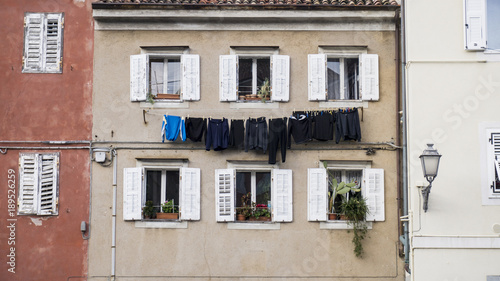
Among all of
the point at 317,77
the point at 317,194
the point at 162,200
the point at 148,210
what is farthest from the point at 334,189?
the point at 148,210

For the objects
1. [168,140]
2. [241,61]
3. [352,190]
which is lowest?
[352,190]

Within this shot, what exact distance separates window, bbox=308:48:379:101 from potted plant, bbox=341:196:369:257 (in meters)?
2.47

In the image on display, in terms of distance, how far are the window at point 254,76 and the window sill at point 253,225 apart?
2.87 m

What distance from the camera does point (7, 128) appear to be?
14.9m

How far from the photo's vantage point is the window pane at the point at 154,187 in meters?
15.1

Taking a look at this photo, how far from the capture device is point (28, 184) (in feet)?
48.4

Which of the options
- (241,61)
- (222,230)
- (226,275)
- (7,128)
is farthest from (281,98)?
(7,128)

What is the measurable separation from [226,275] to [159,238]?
1747 mm

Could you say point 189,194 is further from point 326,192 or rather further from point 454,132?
point 454,132

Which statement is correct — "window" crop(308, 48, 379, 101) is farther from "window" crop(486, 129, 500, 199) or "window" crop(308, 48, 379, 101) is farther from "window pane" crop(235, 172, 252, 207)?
"window" crop(486, 129, 500, 199)

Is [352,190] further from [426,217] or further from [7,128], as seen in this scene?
[7,128]

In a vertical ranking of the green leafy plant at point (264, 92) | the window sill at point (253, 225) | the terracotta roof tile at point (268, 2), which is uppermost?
the terracotta roof tile at point (268, 2)

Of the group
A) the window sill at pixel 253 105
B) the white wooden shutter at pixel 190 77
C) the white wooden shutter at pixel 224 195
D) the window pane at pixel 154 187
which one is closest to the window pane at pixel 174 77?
the white wooden shutter at pixel 190 77

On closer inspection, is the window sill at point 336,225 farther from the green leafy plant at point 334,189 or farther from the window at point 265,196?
the window at point 265,196
